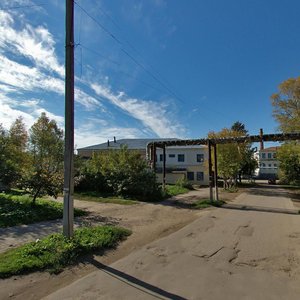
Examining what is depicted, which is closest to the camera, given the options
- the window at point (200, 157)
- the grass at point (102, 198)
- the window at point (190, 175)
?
the grass at point (102, 198)

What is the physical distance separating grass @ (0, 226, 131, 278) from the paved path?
2.88 ft

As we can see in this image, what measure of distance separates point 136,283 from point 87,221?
19.5ft

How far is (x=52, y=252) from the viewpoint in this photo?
614cm

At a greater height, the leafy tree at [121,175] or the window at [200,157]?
the window at [200,157]

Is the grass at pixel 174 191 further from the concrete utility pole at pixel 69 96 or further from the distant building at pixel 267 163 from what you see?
the distant building at pixel 267 163

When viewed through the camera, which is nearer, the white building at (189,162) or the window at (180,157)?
the white building at (189,162)

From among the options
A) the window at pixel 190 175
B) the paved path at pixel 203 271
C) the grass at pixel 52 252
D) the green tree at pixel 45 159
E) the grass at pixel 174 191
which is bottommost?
the grass at pixel 174 191

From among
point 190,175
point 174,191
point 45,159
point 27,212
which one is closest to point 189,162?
point 190,175

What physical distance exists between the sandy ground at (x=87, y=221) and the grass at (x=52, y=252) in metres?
0.23

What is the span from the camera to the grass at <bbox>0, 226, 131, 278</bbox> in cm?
541

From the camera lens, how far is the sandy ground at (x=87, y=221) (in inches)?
184

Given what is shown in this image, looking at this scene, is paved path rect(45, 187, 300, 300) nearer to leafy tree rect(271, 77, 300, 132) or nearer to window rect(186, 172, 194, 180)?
leafy tree rect(271, 77, 300, 132)

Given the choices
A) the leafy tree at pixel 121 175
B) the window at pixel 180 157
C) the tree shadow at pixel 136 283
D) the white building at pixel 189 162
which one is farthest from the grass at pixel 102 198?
the window at pixel 180 157

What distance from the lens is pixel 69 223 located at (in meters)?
6.83
